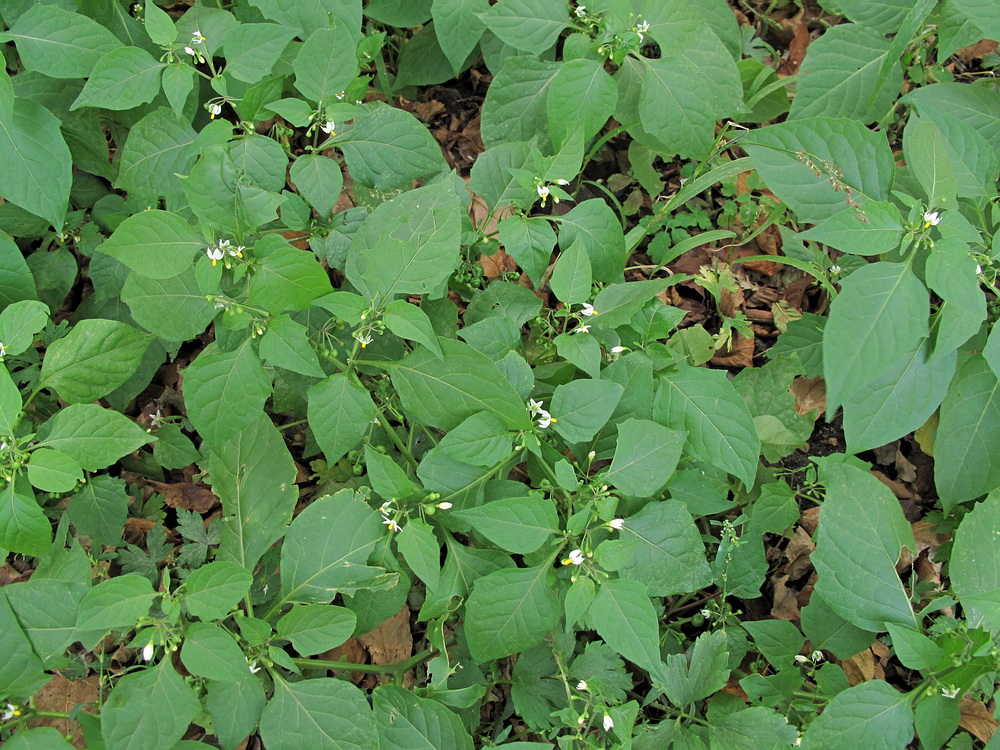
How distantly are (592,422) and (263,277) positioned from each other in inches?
52.6

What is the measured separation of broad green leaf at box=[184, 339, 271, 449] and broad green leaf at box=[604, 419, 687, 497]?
1330 millimetres

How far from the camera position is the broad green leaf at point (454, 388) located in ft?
8.20

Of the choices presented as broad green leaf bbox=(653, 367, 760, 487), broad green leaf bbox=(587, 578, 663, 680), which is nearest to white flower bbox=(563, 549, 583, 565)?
broad green leaf bbox=(587, 578, 663, 680)

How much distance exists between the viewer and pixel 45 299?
129 inches

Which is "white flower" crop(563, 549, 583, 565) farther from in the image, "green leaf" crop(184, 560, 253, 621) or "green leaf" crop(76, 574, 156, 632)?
"green leaf" crop(76, 574, 156, 632)

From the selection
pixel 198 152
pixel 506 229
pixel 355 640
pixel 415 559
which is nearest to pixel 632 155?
pixel 506 229

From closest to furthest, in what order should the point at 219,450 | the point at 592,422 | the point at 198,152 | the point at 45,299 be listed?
the point at 592,422 → the point at 219,450 → the point at 198,152 → the point at 45,299

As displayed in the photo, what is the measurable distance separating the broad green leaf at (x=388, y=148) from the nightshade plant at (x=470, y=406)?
14mm

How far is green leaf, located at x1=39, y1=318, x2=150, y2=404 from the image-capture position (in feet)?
8.90

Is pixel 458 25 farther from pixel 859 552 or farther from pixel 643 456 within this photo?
pixel 859 552

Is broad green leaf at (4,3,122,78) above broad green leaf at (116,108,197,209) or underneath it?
above

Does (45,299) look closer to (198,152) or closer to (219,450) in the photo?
(198,152)

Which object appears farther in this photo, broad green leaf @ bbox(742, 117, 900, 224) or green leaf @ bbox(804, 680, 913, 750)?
broad green leaf @ bbox(742, 117, 900, 224)

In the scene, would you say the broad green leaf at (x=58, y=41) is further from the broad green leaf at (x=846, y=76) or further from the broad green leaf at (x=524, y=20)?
the broad green leaf at (x=846, y=76)
